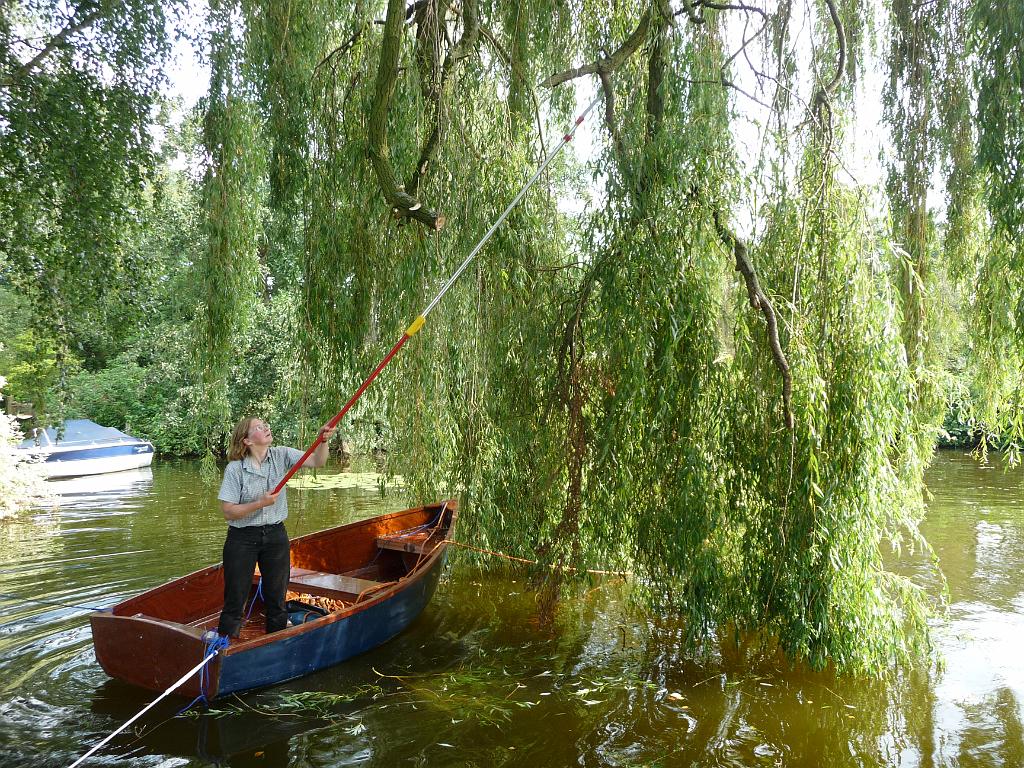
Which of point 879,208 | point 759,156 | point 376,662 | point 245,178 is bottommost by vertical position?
point 376,662

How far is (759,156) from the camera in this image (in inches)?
162

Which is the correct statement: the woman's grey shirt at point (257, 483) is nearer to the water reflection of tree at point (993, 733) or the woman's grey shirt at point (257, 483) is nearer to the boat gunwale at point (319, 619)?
the boat gunwale at point (319, 619)

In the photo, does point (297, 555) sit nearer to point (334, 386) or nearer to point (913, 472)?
point (334, 386)

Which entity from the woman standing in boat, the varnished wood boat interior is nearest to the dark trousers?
the woman standing in boat

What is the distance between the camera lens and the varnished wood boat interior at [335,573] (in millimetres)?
4953

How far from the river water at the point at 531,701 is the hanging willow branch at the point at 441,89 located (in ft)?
9.84

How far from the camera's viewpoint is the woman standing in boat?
14.0ft

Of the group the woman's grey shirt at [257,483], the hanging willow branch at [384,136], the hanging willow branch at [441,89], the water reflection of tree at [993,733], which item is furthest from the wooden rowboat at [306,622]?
the water reflection of tree at [993,733]

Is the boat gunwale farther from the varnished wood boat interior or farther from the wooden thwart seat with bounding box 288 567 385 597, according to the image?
the wooden thwart seat with bounding box 288 567 385 597

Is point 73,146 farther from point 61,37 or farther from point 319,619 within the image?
point 319,619

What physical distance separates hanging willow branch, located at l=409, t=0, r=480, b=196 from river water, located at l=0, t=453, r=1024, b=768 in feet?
9.84

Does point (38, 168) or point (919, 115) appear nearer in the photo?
point (38, 168)

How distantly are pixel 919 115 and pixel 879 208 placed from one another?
4.51ft

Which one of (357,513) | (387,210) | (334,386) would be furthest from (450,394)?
(357,513)
